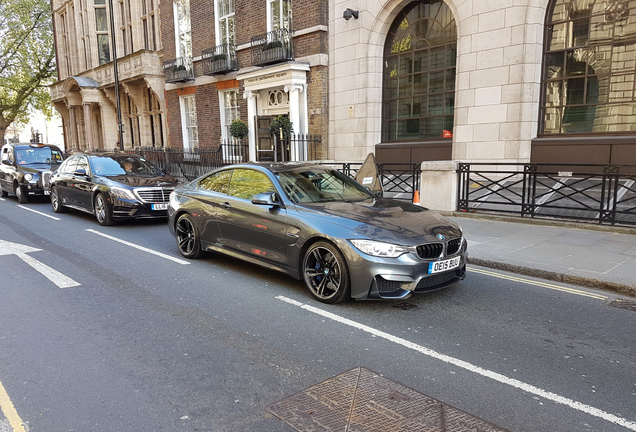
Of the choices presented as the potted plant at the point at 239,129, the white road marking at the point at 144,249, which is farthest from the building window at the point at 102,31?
the white road marking at the point at 144,249

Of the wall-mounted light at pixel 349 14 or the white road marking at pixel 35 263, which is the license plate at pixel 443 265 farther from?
the wall-mounted light at pixel 349 14

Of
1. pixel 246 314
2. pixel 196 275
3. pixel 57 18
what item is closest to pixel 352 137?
pixel 196 275

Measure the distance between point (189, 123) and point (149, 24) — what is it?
22.7 feet

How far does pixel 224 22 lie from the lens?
2006cm

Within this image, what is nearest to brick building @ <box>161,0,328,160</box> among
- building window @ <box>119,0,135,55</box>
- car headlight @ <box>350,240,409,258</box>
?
building window @ <box>119,0,135,55</box>

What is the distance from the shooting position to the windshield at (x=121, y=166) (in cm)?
1103

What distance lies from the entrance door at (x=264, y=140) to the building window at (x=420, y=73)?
4868 millimetres

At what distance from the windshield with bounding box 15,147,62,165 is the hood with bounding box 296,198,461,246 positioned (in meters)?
13.9

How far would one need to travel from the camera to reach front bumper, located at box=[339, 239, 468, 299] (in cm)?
470

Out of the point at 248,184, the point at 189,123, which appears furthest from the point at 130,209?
the point at 189,123

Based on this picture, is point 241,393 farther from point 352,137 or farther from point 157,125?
point 157,125

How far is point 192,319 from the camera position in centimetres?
473

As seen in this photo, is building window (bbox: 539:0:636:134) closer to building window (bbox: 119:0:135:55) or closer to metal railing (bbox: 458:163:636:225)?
metal railing (bbox: 458:163:636:225)

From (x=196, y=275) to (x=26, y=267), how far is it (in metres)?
2.79
